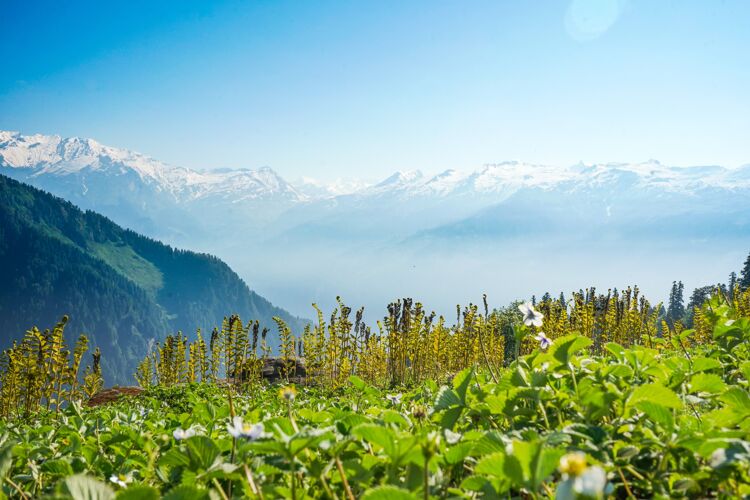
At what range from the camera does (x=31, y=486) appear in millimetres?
2191

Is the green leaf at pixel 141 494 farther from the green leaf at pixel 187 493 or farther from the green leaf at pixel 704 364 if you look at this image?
the green leaf at pixel 704 364

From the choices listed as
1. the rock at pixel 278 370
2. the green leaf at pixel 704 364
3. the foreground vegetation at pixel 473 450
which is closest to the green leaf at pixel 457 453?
the foreground vegetation at pixel 473 450

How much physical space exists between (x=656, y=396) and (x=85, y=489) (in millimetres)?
1899

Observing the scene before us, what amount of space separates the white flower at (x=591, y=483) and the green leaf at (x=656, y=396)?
0.96 metres

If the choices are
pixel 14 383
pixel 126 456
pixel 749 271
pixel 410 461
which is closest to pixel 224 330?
pixel 14 383

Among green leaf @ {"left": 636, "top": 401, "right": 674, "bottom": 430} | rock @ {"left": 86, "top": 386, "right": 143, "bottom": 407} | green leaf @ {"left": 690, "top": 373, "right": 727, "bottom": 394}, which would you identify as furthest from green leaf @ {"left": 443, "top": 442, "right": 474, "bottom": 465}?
rock @ {"left": 86, "top": 386, "right": 143, "bottom": 407}

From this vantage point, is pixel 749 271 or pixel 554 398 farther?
pixel 749 271

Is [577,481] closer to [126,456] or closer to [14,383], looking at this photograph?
[126,456]

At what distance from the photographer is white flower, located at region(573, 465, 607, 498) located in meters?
0.88

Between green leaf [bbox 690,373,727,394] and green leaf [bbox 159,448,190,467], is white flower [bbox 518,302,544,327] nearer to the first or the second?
green leaf [bbox 690,373,727,394]

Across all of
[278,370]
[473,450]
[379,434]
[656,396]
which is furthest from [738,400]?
[278,370]

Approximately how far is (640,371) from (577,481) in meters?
1.88

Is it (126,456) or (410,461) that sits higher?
(410,461)

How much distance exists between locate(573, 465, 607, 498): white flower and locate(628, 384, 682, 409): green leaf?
96 centimetres
